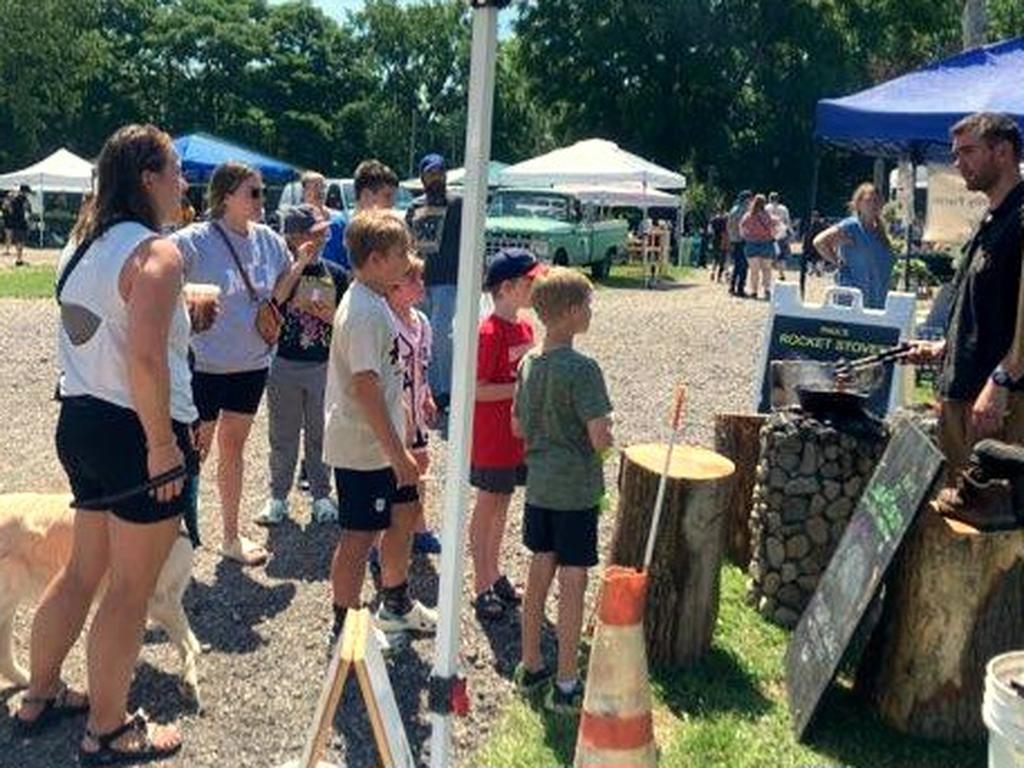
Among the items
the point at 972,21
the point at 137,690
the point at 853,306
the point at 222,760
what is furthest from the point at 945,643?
the point at 972,21

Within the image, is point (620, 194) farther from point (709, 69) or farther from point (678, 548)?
point (678, 548)

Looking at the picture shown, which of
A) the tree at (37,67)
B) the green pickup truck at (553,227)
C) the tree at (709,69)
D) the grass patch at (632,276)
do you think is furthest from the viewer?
the tree at (37,67)

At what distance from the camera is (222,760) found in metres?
3.76

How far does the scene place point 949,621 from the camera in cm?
388

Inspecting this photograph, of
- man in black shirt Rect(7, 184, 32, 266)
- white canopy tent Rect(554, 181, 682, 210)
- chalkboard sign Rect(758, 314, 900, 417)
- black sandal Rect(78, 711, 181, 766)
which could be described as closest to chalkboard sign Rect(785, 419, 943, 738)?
black sandal Rect(78, 711, 181, 766)

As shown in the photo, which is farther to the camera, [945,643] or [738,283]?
[738,283]

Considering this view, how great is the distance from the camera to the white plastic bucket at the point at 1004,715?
292 cm

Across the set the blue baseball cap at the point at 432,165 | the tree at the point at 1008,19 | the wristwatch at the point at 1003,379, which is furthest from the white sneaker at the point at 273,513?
the tree at the point at 1008,19

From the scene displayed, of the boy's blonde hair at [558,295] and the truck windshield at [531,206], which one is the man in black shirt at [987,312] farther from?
the truck windshield at [531,206]

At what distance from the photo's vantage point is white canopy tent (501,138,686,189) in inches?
838

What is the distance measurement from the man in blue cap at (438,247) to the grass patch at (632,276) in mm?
15161

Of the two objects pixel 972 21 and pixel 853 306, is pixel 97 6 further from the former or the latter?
pixel 853 306

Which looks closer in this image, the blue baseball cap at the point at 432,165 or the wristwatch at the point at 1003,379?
the wristwatch at the point at 1003,379

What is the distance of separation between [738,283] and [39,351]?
1338 centimetres
